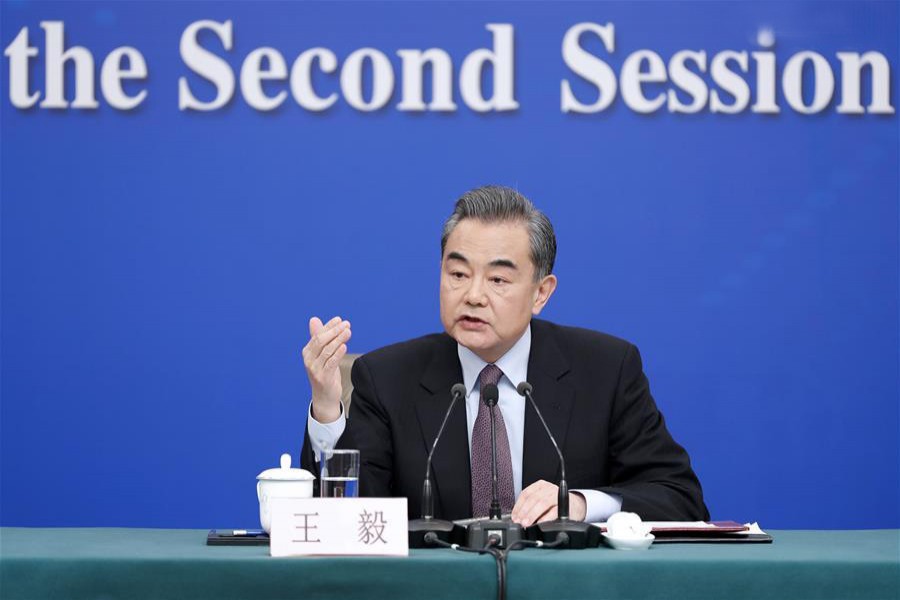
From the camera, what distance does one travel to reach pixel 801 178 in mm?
3783

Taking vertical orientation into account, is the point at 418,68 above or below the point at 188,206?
above

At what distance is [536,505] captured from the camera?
2.08 m

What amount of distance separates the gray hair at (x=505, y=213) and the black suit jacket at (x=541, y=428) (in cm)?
22

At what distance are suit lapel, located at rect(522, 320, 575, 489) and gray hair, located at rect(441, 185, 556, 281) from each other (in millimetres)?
174

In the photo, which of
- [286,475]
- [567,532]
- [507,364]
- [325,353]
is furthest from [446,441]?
[567,532]

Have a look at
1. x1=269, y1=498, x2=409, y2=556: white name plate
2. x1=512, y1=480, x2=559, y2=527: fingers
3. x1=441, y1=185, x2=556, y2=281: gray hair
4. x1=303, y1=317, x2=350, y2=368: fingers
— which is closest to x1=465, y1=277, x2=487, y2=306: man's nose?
x1=441, y1=185, x2=556, y2=281: gray hair

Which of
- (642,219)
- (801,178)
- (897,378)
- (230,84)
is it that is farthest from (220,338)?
(897,378)

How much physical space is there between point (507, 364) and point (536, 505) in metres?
0.52

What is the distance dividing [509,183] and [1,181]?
156 cm

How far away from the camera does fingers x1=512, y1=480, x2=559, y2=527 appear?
2.05m

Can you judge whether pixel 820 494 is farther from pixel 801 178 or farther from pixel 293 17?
pixel 293 17

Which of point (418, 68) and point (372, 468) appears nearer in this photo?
point (372, 468)

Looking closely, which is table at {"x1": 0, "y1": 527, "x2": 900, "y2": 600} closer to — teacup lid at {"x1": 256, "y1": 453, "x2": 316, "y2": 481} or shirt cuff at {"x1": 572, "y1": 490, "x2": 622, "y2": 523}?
teacup lid at {"x1": 256, "y1": 453, "x2": 316, "y2": 481}

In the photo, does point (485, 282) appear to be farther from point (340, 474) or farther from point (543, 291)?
point (340, 474)
